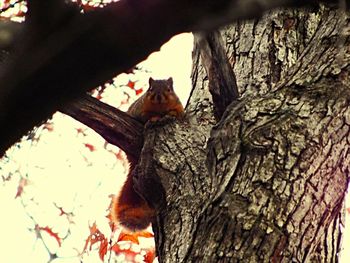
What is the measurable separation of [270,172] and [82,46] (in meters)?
1.69

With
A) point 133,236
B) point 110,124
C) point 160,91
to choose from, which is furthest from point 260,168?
point 160,91

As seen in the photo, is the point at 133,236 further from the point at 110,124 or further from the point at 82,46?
the point at 82,46

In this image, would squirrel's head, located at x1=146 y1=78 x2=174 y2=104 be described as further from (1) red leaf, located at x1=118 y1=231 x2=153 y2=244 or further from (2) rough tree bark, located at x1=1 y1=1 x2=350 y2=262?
(2) rough tree bark, located at x1=1 y1=1 x2=350 y2=262

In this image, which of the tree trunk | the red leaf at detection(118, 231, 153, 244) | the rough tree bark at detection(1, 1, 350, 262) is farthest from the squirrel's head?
the tree trunk

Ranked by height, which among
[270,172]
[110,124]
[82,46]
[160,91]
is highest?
[160,91]

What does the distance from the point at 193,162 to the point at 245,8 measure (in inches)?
84.5

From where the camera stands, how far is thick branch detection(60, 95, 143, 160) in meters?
3.44

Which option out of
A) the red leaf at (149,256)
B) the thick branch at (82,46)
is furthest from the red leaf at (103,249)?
the thick branch at (82,46)

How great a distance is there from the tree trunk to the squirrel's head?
6.19 ft

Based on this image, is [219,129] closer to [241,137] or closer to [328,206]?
[241,137]

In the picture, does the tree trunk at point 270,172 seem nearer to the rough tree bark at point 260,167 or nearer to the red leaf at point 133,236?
the rough tree bark at point 260,167

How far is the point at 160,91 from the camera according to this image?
5598 mm

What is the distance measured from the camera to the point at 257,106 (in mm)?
2957

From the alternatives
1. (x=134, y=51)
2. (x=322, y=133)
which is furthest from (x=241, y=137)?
(x=134, y=51)
